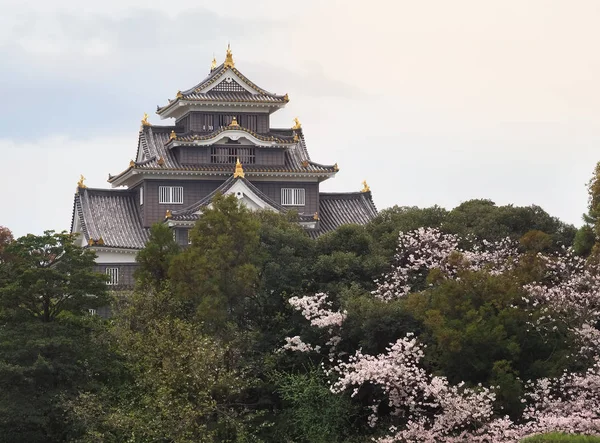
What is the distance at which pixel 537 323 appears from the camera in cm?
3438

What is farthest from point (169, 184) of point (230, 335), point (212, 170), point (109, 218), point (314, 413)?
point (314, 413)

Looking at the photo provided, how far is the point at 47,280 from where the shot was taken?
37125 millimetres

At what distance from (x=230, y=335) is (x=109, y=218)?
27.1 m

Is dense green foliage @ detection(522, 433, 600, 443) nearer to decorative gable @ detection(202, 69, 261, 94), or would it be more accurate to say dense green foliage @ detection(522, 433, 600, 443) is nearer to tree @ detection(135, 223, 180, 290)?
tree @ detection(135, 223, 180, 290)

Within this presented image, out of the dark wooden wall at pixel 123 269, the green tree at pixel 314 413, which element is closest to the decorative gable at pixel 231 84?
the dark wooden wall at pixel 123 269

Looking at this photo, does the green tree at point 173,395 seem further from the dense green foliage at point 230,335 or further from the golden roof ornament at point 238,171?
the golden roof ornament at point 238,171

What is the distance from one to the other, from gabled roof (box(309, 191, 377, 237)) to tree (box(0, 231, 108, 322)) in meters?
27.9

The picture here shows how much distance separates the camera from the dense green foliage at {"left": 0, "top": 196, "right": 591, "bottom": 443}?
3441cm

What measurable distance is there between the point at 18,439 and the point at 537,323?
13154 millimetres

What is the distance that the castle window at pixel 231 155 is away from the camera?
216 feet

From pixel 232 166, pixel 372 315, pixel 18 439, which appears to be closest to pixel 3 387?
pixel 18 439

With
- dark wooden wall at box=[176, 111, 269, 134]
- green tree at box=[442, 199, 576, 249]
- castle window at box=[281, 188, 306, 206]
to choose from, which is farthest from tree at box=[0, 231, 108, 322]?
dark wooden wall at box=[176, 111, 269, 134]

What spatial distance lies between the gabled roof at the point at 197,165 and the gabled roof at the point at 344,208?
1648mm

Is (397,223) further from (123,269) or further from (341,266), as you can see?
(123,269)
